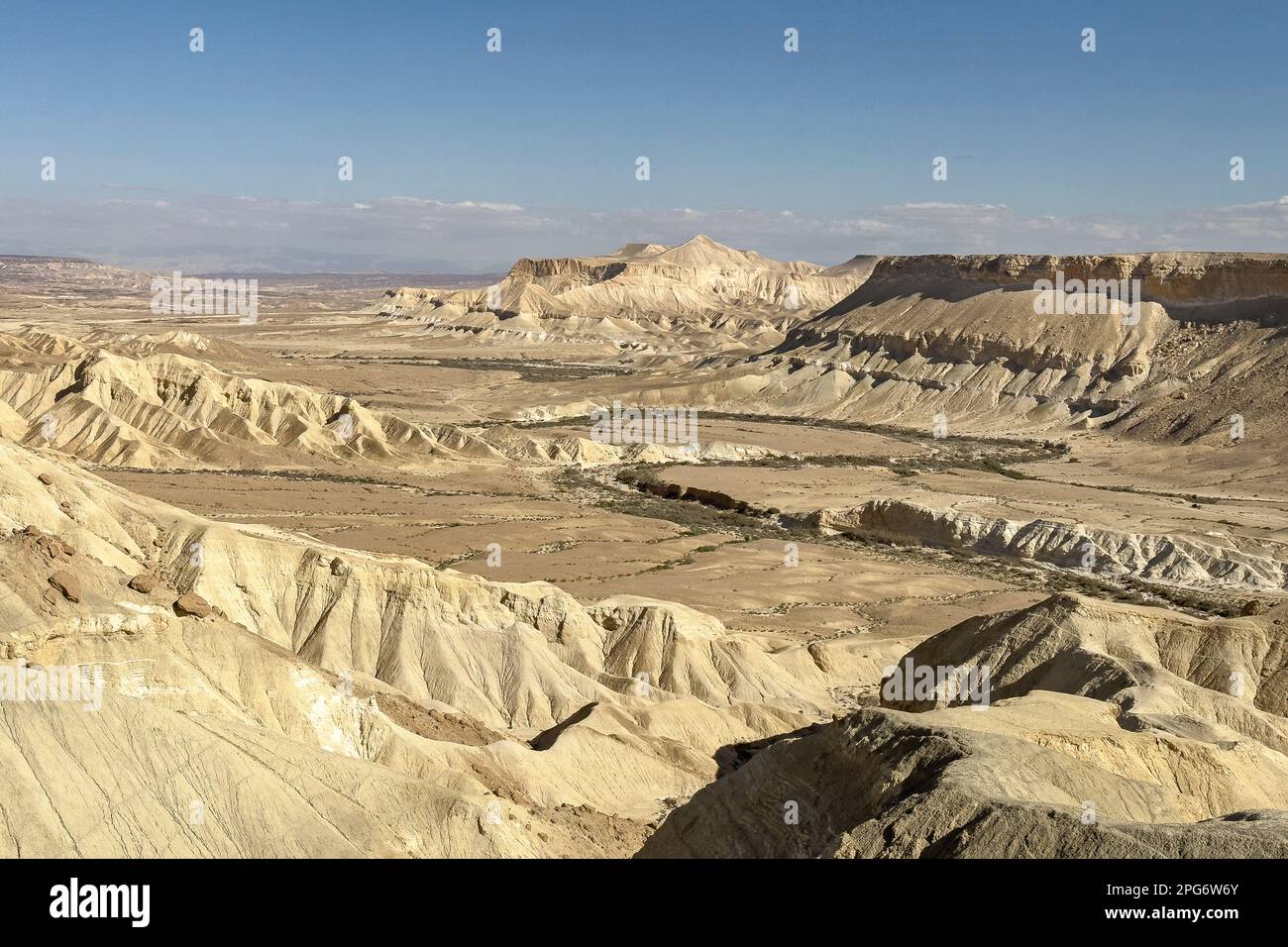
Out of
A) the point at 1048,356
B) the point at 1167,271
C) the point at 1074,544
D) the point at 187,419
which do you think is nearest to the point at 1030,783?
the point at 1074,544

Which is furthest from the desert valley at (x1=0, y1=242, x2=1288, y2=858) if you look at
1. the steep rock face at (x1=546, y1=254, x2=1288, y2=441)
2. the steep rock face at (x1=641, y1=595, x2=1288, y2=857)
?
the steep rock face at (x1=546, y1=254, x2=1288, y2=441)

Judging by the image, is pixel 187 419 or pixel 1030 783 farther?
pixel 187 419

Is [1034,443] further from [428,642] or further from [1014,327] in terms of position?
[428,642]

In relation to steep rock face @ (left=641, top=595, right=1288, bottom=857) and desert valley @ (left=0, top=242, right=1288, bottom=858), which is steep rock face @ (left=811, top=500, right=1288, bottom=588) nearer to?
desert valley @ (left=0, top=242, right=1288, bottom=858)

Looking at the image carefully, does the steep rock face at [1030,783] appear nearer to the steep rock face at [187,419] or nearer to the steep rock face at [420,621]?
the steep rock face at [420,621]

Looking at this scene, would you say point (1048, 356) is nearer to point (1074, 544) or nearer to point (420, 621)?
point (1074, 544)

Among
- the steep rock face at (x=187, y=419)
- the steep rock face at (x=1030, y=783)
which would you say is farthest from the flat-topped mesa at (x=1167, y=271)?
the steep rock face at (x=1030, y=783)
